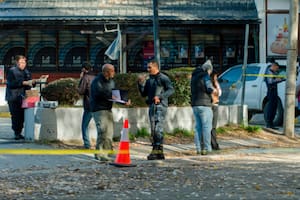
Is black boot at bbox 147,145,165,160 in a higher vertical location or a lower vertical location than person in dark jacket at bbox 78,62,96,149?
lower

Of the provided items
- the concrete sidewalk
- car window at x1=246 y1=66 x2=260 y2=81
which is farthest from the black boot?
car window at x1=246 y1=66 x2=260 y2=81

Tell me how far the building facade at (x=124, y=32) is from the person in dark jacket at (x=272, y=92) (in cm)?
948

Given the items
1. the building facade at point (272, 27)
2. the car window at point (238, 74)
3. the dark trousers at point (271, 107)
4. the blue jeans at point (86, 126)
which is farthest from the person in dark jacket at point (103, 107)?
the building facade at point (272, 27)

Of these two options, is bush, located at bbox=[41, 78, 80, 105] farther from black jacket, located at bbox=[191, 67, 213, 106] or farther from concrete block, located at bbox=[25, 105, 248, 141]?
black jacket, located at bbox=[191, 67, 213, 106]

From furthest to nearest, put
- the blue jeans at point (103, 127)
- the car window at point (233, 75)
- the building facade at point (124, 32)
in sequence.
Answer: the building facade at point (124, 32), the car window at point (233, 75), the blue jeans at point (103, 127)

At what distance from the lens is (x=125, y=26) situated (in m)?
27.3

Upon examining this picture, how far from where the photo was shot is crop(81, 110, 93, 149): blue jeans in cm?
1339

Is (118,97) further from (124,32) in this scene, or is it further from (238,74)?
(124,32)

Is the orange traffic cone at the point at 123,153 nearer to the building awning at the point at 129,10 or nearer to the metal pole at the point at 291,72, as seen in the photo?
the metal pole at the point at 291,72

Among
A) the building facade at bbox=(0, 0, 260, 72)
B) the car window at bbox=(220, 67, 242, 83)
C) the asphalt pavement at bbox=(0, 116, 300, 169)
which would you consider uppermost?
the building facade at bbox=(0, 0, 260, 72)

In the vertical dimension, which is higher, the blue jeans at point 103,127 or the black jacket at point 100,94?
the black jacket at point 100,94

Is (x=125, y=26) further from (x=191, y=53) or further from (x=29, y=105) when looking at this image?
(x=29, y=105)

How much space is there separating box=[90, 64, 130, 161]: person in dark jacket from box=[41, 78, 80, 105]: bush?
280cm

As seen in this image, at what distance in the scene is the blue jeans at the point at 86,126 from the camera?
43.9 ft
